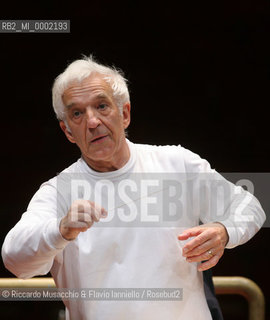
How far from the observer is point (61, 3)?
1.53 metres

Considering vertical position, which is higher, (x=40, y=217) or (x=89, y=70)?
(x=89, y=70)

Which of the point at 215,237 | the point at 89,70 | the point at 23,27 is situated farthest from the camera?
the point at 23,27

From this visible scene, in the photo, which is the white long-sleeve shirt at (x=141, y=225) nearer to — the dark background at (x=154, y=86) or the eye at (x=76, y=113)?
the eye at (x=76, y=113)

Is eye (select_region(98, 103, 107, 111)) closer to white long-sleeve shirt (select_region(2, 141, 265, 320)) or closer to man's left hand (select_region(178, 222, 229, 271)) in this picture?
white long-sleeve shirt (select_region(2, 141, 265, 320))

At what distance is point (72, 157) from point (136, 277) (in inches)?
23.3

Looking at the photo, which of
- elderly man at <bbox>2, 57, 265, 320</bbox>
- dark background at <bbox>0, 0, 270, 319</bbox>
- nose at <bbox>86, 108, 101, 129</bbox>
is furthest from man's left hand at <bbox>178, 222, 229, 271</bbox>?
dark background at <bbox>0, 0, 270, 319</bbox>

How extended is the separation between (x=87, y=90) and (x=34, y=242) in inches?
14.6

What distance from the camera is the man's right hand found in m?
0.98

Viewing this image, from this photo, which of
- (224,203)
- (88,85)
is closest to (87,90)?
(88,85)

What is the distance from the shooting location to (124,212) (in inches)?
48.9

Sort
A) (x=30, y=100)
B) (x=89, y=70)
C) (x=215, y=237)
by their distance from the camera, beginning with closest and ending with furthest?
(x=215, y=237) < (x=89, y=70) < (x=30, y=100)

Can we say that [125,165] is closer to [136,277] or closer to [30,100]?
[136,277]

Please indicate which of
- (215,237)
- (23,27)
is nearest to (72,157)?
(23,27)

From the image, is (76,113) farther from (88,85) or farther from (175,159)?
(175,159)
